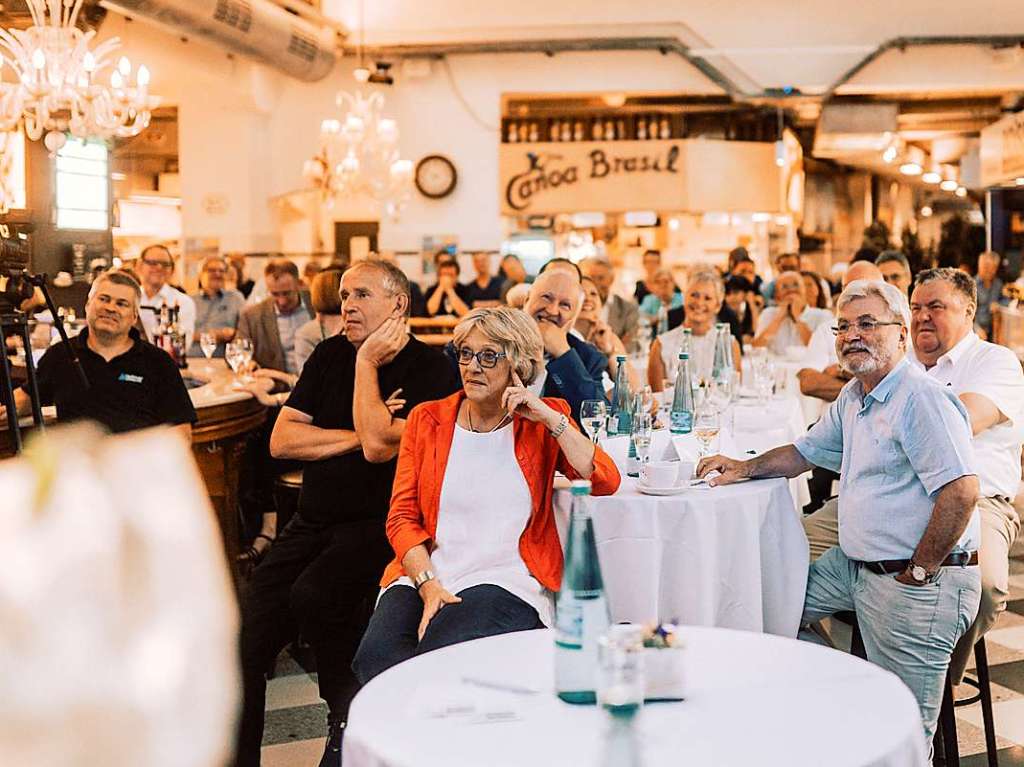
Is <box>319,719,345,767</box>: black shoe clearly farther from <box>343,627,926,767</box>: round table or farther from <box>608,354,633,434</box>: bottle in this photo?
<box>608,354,633,434</box>: bottle

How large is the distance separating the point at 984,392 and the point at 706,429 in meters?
0.89

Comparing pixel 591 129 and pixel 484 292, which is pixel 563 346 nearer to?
pixel 484 292

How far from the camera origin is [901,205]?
27000 mm

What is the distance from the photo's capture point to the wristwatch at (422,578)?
3086 mm

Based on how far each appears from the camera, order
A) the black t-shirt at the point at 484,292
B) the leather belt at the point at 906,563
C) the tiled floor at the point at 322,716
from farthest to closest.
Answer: the black t-shirt at the point at 484,292 < the tiled floor at the point at 322,716 < the leather belt at the point at 906,563

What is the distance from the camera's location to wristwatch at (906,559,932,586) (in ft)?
10.2

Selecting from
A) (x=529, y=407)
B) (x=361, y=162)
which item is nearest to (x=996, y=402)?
(x=529, y=407)

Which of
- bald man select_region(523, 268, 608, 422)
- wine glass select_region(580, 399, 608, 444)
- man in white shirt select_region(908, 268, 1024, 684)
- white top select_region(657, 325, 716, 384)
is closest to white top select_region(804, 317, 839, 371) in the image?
white top select_region(657, 325, 716, 384)

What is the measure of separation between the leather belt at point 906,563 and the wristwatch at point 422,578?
3.75ft

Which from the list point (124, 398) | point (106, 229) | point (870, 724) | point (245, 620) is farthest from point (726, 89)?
point (870, 724)

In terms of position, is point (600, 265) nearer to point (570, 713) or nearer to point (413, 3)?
point (413, 3)

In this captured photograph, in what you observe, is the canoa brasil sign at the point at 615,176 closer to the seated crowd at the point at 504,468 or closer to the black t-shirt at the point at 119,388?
the seated crowd at the point at 504,468

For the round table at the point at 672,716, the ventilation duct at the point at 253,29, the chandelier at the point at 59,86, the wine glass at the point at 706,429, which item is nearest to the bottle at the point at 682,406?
the wine glass at the point at 706,429

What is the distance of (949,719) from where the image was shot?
11.2 feet
